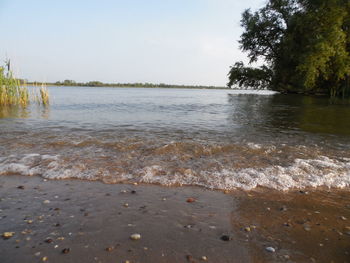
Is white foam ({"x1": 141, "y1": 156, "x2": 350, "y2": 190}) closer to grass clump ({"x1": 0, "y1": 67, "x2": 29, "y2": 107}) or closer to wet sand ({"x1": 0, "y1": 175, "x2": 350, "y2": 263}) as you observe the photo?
wet sand ({"x1": 0, "y1": 175, "x2": 350, "y2": 263})

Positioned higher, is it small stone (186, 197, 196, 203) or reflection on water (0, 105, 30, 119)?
reflection on water (0, 105, 30, 119)

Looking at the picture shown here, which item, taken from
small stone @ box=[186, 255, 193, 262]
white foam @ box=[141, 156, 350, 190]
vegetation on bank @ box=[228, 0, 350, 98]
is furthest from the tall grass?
vegetation on bank @ box=[228, 0, 350, 98]

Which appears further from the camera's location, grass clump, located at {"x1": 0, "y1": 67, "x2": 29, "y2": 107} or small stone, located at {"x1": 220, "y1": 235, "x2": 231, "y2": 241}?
grass clump, located at {"x1": 0, "y1": 67, "x2": 29, "y2": 107}

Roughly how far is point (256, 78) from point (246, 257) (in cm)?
3509

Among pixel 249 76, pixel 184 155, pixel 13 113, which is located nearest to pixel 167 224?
pixel 184 155

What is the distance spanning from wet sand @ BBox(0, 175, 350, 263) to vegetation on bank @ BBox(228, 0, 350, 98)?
76.5 feet

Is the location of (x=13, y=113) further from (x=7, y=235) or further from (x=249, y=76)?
(x=249, y=76)

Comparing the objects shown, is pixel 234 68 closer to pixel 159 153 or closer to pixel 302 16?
pixel 302 16

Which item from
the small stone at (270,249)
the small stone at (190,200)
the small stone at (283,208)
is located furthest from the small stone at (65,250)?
the small stone at (283,208)

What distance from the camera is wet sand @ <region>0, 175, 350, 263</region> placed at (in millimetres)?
2547

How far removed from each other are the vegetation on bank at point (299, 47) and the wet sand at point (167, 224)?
23316 mm

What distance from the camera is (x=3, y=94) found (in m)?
17.3

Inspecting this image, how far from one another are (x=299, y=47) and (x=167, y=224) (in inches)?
1123

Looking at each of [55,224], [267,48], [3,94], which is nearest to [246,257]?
[55,224]
